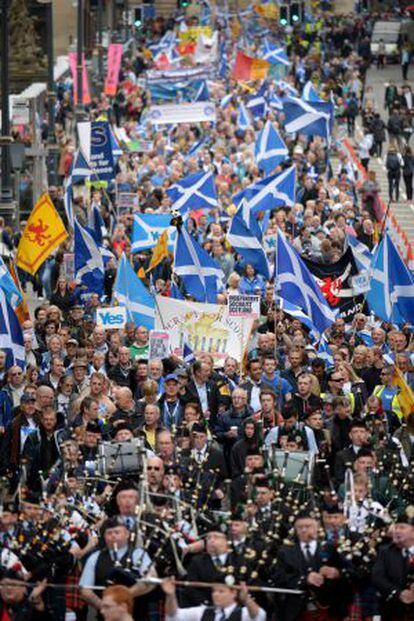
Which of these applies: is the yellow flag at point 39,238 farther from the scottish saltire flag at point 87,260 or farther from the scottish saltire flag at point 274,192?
the scottish saltire flag at point 274,192

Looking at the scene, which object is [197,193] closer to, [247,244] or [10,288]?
[247,244]

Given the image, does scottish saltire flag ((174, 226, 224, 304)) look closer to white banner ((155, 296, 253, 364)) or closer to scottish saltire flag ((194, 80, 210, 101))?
white banner ((155, 296, 253, 364))

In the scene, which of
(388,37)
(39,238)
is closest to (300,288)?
(39,238)

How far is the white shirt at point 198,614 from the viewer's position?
14.6m

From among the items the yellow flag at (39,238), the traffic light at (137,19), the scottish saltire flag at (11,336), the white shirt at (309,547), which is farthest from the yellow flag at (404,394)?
the traffic light at (137,19)

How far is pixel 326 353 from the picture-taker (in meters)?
23.9

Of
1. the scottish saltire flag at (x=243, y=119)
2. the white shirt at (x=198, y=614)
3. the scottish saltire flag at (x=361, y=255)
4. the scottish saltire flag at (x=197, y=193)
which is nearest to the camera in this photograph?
the white shirt at (x=198, y=614)

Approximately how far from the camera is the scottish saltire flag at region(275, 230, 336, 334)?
24.5 m

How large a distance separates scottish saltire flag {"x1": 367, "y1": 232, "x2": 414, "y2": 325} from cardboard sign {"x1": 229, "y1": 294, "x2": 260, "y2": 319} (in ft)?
4.45

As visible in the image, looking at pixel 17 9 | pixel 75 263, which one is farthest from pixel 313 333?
pixel 17 9

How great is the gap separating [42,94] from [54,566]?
32.1m

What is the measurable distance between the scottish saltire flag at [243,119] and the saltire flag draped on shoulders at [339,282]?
1826 centimetres

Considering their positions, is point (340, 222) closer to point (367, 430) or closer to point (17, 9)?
point (367, 430)

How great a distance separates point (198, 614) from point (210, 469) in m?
3.49
